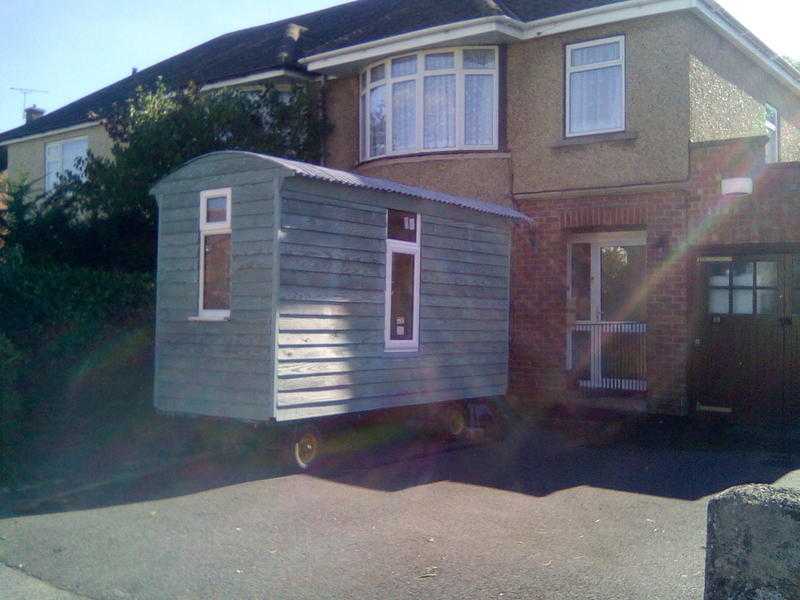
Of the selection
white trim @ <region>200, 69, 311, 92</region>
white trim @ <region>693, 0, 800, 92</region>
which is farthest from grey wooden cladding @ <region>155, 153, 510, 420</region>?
white trim @ <region>200, 69, 311, 92</region>

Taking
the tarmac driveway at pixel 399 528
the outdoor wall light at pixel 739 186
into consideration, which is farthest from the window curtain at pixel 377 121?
the tarmac driveway at pixel 399 528

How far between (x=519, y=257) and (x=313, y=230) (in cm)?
553

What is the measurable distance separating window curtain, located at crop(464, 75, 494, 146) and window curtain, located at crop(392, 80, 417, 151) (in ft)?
2.76

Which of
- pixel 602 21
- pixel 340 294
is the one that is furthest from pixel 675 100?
pixel 340 294

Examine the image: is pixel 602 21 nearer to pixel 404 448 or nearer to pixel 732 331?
pixel 732 331

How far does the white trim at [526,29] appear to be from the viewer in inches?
485

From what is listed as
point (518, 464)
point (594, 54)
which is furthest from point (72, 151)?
point (518, 464)

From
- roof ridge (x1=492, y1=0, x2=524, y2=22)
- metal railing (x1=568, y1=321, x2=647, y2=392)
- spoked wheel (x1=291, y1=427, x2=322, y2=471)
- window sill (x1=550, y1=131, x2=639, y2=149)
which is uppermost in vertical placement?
roof ridge (x1=492, y1=0, x2=524, y2=22)

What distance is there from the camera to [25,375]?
9219mm

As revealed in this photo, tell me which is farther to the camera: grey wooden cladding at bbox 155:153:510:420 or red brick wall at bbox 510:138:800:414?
red brick wall at bbox 510:138:800:414

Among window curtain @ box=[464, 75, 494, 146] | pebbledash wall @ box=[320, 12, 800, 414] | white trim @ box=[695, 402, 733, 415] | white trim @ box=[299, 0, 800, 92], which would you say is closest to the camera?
white trim @ box=[695, 402, 733, 415]

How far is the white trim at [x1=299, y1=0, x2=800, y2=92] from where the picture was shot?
40.4 ft

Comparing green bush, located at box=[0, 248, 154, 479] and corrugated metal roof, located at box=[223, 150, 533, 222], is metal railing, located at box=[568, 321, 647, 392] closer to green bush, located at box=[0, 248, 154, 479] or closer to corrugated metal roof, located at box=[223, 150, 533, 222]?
corrugated metal roof, located at box=[223, 150, 533, 222]

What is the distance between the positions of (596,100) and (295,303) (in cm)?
667
